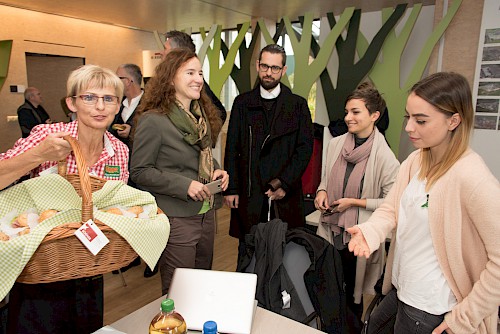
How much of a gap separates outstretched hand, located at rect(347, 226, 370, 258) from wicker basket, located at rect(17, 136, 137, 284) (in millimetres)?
787

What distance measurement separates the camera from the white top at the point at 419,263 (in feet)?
3.92

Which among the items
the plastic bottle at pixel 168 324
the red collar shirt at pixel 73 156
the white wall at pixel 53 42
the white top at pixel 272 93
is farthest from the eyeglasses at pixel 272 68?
the white wall at pixel 53 42

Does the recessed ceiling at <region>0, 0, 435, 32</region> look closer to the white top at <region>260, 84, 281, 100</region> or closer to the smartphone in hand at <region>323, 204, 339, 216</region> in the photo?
the white top at <region>260, 84, 281, 100</region>

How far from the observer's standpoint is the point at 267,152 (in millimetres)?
2314

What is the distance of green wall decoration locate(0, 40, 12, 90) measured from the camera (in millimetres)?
5102

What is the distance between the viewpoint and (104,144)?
1480 millimetres

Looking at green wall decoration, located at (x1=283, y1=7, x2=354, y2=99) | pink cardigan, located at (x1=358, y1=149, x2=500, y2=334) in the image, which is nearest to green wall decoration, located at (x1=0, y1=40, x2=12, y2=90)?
green wall decoration, located at (x1=283, y1=7, x2=354, y2=99)

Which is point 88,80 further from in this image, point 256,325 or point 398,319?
point 398,319

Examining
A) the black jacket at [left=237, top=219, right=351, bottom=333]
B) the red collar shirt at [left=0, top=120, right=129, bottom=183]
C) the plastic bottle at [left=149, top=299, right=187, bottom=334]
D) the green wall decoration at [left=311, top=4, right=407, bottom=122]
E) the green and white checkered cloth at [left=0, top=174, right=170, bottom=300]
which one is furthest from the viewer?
the green wall decoration at [left=311, top=4, right=407, bottom=122]

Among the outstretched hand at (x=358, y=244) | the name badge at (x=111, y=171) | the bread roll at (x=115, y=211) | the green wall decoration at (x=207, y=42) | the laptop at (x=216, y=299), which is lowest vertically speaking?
the laptop at (x=216, y=299)

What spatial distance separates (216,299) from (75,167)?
0.74 m

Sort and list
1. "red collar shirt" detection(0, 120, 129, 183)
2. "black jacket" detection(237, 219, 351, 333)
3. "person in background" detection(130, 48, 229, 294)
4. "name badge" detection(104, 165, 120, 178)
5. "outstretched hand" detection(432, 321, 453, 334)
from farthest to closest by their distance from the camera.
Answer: "person in background" detection(130, 48, 229, 294) → "black jacket" detection(237, 219, 351, 333) → "name badge" detection(104, 165, 120, 178) → "red collar shirt" detection(0, 120, 129, 183) → "outstretched hand" detection(432, 321, 453, 334)

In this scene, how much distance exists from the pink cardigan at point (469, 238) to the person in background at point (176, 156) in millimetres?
993

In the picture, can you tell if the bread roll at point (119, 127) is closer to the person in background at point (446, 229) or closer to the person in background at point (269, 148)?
the person in background at point (269, 148)
